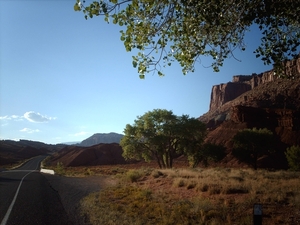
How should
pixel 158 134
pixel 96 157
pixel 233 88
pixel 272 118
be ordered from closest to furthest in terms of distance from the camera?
pixel 158 134, pixel 272 118, pixel 96 157, pixel 233 88

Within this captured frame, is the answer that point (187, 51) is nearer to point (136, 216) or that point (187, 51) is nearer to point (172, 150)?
point (136, 216)

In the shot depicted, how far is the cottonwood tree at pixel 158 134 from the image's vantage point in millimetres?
37562

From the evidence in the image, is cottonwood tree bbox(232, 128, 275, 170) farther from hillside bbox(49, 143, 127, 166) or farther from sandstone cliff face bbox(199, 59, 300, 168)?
hillside bbox(49, 143, 127, 166)

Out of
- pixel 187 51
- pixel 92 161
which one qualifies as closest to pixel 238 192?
pixel 187 51

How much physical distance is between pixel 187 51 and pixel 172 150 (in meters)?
34.2

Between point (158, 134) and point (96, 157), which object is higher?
point (158, 134)

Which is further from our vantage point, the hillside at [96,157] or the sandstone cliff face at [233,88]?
the sandstone cliff face at [233,88]

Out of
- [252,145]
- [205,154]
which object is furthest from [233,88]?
[205,154]

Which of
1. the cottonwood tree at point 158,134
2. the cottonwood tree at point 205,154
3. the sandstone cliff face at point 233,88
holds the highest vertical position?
the sandstone cliff face at point 233,88

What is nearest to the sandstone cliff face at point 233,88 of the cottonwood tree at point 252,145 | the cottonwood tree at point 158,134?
the cottonwood tree at point 252,145

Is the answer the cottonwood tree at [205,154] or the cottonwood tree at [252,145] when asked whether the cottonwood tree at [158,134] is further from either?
the cottonwood tree at [252,145]

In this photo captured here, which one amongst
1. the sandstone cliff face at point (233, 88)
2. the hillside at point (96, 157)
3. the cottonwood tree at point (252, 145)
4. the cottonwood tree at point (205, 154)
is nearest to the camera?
the cottonwood tree at point (205, 154)

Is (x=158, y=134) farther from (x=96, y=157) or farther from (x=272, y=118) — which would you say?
(x=96, y=157)

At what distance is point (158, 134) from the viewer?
38000mm
